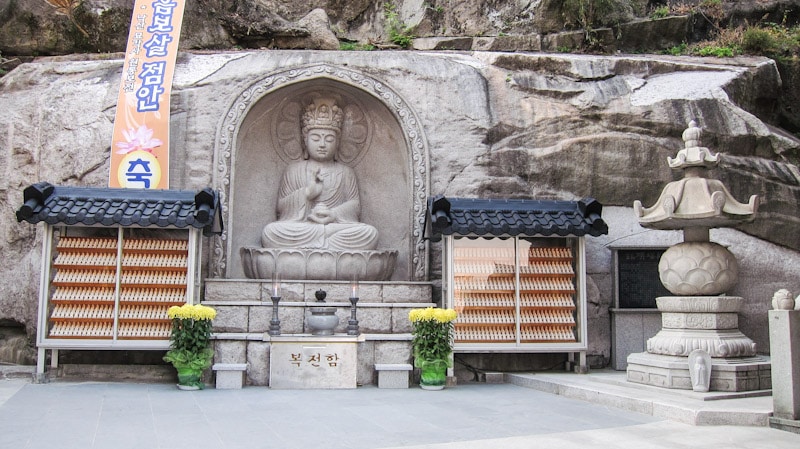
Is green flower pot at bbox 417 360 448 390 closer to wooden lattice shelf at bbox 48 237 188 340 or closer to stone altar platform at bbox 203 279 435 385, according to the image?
stone altar platform at bbox 203 279 435 385

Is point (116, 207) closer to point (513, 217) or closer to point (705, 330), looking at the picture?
point (513, 217)

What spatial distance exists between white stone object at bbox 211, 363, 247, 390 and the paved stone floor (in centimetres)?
20

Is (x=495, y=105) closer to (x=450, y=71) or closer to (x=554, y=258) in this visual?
(x=450, y=71)

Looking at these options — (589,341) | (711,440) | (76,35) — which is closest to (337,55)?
(76,35)

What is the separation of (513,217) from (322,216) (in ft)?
11.7

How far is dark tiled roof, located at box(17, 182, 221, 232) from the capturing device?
9.24m

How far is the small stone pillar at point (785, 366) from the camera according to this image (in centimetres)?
649

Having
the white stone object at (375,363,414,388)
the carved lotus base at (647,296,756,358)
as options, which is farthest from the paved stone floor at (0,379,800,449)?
the carved lotus base at (647,296,756,358)

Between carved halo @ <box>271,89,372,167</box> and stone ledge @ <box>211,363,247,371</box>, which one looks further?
carved halo @ <box>271,89,372,167</box>

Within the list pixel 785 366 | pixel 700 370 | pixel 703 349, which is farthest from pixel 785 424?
pixel 703 349

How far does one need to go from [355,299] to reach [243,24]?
757cm

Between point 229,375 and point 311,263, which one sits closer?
point 229,375

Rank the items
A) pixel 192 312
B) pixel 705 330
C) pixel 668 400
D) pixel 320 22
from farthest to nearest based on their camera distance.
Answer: pixel 320 22 → pixel 192 312 → pixel 705 330 → pixel 668 400

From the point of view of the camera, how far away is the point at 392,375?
9.16m
